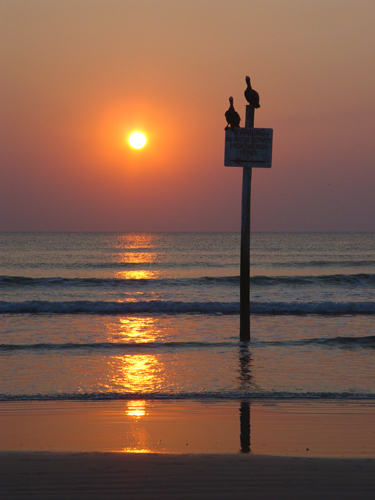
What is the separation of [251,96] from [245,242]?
3.04 m

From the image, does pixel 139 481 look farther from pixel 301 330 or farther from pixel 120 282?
pixel 120 282

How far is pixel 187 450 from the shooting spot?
5.16m

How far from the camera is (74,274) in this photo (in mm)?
36156

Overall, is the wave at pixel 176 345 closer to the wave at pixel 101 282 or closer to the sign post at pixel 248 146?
the sign post at pixel 248 146

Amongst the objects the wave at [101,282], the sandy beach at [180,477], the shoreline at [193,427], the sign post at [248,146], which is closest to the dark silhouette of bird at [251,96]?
the sign post at [248,146]

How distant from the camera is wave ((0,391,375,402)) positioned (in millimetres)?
7215

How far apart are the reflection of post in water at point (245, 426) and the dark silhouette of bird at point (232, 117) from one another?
587cm

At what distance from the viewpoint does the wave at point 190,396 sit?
7.21 meters

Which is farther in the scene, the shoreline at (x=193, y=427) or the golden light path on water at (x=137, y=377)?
the golden light path on water at (x=137, y=377)

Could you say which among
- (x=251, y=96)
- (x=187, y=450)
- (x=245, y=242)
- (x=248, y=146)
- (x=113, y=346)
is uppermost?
(x=251, y=96)

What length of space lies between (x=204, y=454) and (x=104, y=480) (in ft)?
3.42

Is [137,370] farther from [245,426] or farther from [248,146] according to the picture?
[248,146]

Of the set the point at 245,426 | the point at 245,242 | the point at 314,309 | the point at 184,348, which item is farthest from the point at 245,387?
the point at 314,309

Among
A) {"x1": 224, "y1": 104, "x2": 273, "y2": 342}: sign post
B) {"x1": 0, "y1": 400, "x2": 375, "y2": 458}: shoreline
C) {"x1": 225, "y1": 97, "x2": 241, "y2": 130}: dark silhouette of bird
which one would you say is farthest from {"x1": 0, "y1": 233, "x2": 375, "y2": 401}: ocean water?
{"x1": 225, "y1": 97, "x2": 241, "y2": 130}: dark silhouette of bird
